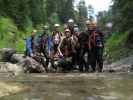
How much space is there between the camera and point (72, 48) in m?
17.9

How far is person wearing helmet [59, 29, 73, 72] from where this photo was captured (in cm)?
1773

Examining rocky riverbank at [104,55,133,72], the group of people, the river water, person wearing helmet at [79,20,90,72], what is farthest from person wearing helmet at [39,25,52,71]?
the river water

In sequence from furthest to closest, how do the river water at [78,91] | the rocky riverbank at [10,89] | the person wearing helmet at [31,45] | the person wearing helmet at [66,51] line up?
the person wearing helmet at [31,45], the person wearing helmet at [66,51], the rocky riverbank at [10,89], the river water at [78,91]

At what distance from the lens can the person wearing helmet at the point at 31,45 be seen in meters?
18.6

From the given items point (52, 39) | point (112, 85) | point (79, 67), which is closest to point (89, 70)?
point (79, 67)

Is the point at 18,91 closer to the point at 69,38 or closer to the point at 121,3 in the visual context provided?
the point at 69,38

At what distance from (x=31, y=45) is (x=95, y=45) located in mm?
2755

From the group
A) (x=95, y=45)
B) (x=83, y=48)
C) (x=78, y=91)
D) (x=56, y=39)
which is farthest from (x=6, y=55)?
(x=78, y=91)

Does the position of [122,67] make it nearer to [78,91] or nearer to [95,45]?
[95,45]

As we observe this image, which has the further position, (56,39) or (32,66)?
(56,39)

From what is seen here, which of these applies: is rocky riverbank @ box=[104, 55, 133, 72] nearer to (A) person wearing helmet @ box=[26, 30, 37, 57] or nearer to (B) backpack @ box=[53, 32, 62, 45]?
(B) backpack @ box=[53, 32, 62, 45]

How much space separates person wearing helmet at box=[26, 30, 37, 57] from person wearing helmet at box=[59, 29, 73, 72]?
119 cm

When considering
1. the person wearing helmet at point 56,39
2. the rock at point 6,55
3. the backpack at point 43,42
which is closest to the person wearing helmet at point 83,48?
the person wearing helmet at point 56,39

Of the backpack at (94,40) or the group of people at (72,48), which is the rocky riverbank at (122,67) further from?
the backpack at (94,40)
